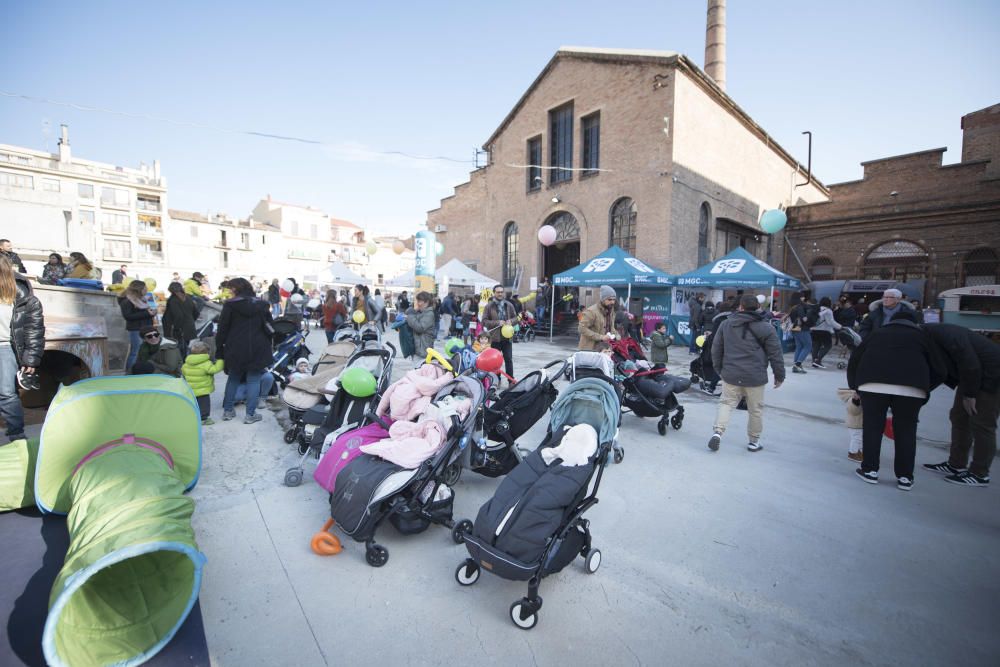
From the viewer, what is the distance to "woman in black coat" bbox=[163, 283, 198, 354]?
6156 mm

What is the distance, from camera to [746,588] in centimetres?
239

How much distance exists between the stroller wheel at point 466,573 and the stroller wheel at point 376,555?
Result: 459 millimetres

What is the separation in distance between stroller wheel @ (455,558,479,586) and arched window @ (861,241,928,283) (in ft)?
75.3

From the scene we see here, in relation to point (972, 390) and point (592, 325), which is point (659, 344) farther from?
point (972, 390)

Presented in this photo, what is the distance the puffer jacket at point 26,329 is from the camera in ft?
11.5

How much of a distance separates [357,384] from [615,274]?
10.2m

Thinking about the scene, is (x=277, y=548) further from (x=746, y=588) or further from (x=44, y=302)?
(x=44, y=302)

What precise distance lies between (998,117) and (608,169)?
1743 cm

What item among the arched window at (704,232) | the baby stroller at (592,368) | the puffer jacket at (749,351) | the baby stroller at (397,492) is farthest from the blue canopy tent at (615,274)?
the baby stroller at (397,492)

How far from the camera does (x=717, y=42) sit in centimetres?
2197

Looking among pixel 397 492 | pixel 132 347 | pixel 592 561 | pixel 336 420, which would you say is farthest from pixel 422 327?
pixel 592 561

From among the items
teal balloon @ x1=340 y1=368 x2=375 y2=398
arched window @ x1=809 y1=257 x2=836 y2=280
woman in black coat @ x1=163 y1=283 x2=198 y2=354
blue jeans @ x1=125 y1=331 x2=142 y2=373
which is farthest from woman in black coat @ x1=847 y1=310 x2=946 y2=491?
arched window @ x1=809 y1=257 x2=836 y2=280

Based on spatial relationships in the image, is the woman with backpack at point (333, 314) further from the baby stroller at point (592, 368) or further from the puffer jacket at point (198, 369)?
the baby stroller at point (592, 368)

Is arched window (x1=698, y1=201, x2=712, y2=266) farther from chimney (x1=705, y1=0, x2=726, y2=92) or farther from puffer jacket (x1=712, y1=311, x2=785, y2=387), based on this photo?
puffer jacket (x1=712, y1=311, x2=785, y2=387)
